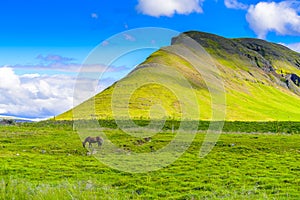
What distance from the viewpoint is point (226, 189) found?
784 inches

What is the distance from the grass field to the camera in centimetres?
1695

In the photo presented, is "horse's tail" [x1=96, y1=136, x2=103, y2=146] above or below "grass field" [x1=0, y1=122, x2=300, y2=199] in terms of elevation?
above

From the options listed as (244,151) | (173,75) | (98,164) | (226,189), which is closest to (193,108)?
(173,75)

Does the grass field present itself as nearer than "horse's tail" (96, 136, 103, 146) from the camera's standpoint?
Yes

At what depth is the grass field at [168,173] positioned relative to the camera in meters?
17.0

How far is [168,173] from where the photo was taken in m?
25.3

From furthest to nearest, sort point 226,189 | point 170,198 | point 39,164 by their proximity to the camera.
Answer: point 39,164 → point 226,189 → point 170,198

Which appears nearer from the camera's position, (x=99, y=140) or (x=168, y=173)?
(x=168, y=173)

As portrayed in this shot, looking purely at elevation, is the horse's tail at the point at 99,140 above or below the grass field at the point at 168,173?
above

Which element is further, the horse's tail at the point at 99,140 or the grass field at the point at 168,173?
the horse's tail at the point at 99,140

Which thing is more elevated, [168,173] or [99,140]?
[99,140]

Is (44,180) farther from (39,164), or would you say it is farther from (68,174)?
(39,164)

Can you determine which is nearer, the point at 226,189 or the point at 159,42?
the point at 226,189

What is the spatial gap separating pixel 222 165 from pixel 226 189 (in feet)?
28.0
